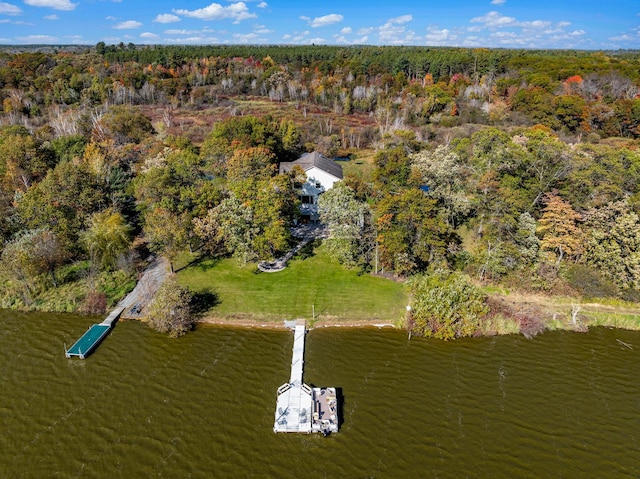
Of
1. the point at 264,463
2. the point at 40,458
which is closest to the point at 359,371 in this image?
the point at 264,463

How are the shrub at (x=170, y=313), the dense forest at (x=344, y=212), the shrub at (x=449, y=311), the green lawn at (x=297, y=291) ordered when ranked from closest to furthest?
the shrub at (x=449, y=311) < the shrub at (x=170, y=313) < the green lawn at (x=297, y=291) < the dense forest at (x=344, y=212)

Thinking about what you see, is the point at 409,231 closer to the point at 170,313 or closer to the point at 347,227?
the point at 347,227

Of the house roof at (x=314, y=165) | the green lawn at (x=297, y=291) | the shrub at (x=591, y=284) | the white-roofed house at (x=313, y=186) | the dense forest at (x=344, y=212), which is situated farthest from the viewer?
the house roof at (x=314, y=165)

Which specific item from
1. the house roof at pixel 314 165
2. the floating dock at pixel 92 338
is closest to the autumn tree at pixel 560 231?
the house roof at pixel 314 165

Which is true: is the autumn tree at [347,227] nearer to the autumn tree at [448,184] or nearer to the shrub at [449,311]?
the shrub at [449,311]

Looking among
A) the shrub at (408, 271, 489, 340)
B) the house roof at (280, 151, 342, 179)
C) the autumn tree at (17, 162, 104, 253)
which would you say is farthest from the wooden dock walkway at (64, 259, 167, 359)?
the shrub at (408, 271, 489, 340)

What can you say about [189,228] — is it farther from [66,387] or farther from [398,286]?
[398,286]
